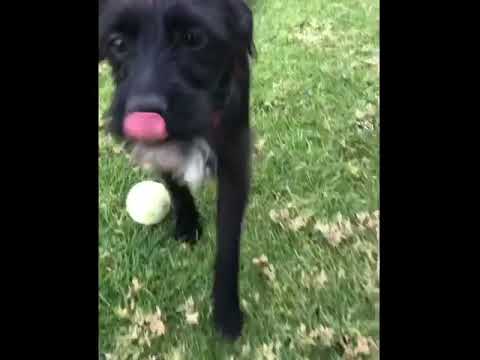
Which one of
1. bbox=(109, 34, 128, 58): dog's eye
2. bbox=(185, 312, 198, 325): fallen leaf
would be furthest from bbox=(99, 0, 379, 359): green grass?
bbox=(109, 34, 128, 58): dog's eye

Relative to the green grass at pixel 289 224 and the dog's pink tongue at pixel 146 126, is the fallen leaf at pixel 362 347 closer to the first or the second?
the green grass at pixel 289 224

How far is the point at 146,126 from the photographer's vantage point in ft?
5.04

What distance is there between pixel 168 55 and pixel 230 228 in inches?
24.8

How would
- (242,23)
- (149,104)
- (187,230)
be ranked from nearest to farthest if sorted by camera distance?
(149,104), (242,23), (187,230)

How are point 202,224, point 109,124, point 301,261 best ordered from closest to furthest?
point 109,124, point 301,261, point 202,224

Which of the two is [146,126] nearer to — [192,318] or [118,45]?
[118,45]

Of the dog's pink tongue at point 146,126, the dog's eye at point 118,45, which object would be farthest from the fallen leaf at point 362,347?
the dog's eye at point 118,45

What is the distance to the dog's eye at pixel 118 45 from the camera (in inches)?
66.1

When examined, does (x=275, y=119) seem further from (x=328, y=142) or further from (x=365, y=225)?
(x=365, y=225)

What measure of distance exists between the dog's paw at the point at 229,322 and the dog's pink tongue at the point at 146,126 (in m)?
0.75

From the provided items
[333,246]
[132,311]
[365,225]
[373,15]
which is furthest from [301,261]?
[373,15]

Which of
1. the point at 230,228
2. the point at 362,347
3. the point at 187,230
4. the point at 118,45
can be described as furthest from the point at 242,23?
the point at 362,347

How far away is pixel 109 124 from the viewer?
1.72 meters
